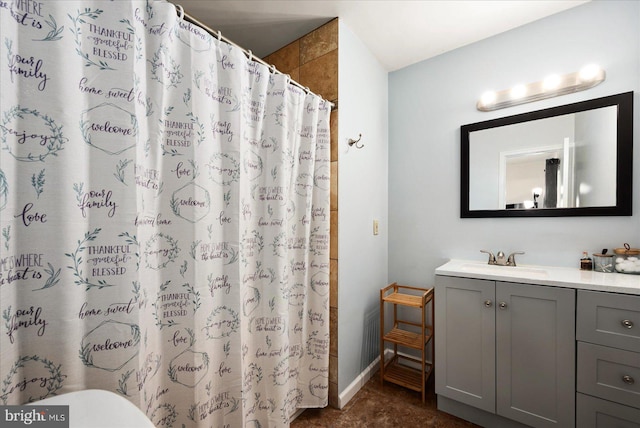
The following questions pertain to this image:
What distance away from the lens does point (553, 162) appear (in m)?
1.53

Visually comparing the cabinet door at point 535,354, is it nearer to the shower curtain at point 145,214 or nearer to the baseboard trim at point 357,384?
the baseboard trim at point 357,384

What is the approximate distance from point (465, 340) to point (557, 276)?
58 centimetres

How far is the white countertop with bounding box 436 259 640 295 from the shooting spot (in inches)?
43.9

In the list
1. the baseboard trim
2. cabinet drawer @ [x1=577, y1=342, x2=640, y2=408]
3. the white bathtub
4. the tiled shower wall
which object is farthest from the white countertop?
the white bathtub

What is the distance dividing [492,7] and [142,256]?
7.20 feet

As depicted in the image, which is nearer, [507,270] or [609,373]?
[609,373]

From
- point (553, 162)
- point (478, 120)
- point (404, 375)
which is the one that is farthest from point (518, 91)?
point (404, 375)

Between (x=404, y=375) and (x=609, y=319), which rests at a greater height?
(x=609, y=319)

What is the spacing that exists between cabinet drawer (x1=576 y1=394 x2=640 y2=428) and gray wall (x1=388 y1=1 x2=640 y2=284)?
69cm

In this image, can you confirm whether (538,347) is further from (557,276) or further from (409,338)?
(409,338)

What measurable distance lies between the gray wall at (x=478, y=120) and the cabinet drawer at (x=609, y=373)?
0.54 meters

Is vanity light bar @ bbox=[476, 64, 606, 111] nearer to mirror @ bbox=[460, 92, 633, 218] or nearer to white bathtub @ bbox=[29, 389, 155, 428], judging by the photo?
mirror @ bbox=[460, 92, 633, 218]

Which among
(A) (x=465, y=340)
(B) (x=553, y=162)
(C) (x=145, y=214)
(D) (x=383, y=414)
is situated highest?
(B) (x=553, y=162)

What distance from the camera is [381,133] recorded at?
2.06 meters
